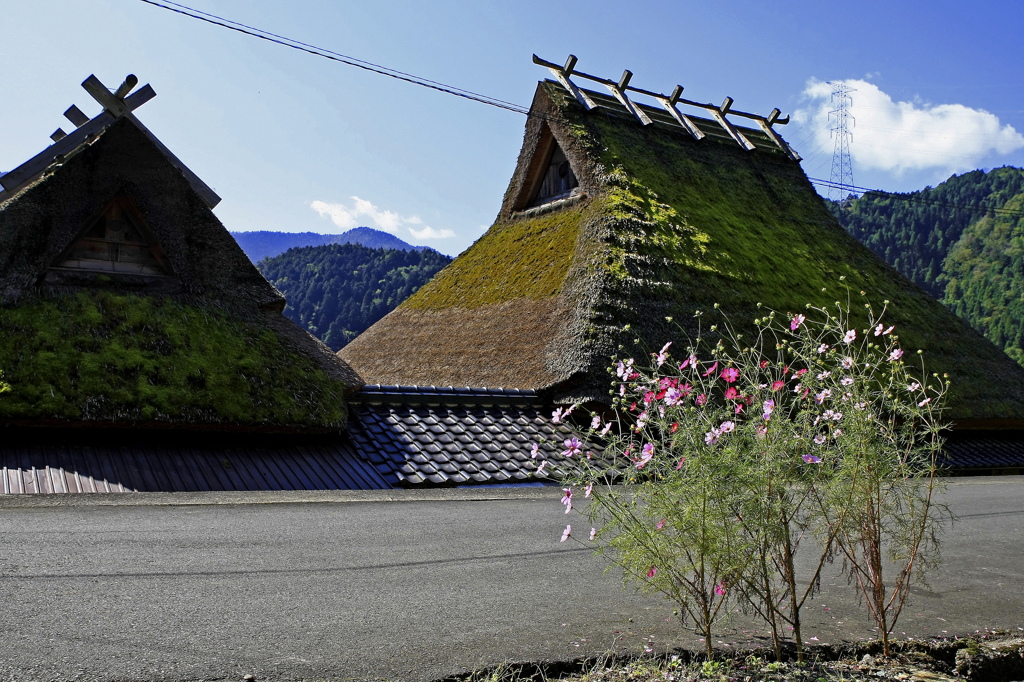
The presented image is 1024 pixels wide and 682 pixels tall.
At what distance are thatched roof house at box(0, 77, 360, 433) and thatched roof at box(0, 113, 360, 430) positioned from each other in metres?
0.01

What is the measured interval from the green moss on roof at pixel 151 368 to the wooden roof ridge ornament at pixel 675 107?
9.49m

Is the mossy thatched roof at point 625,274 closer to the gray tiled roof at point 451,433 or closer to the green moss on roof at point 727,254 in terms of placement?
the green moss on roof at point 727,254

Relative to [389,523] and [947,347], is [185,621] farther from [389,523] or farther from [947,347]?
[947,347]

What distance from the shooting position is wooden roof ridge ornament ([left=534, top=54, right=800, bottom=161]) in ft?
53.1

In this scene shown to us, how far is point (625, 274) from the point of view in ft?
37.2

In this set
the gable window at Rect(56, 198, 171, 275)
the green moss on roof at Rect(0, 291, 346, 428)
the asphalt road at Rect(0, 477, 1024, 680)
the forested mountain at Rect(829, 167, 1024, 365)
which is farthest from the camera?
the forested mountain at Rect(829, 167, 1024, 365)

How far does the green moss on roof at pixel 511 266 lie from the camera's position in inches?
492

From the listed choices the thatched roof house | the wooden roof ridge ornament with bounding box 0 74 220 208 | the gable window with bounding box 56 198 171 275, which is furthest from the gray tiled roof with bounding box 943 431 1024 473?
the wooden roof ridge ornament with bounding box 0 74 220 208

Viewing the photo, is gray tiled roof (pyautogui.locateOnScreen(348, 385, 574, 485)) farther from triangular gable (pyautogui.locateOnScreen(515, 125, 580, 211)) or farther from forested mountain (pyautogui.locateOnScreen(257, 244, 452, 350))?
forested mountain (pyautogui.locateOnScreen(257, 244, 452, 350))

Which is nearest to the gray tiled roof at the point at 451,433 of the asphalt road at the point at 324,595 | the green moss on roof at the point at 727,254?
the green moss on roof at the point at 727,254

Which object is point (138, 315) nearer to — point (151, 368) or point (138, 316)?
point (138, 316)

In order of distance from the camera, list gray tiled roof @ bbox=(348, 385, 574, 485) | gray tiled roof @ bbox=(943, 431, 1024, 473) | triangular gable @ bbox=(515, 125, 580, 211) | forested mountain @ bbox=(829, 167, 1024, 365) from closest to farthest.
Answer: gray tiled roof @ bbox=(348, 385, 574, 485), gray tiled roof @ bbox=(943, 431, 1024, 473), triangular gable @ bbox=(515, 125, 580, 211), forested mountain @ bbox=(829, 167, 1024, 365)

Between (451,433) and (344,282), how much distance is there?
117 ft

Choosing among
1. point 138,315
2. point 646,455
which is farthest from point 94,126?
point 646,455
